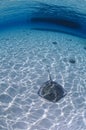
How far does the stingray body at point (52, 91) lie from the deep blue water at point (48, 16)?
1144 cm

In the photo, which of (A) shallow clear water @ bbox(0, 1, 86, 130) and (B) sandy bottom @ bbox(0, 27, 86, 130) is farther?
(A) shallow clear water @ bbox(0, 1, 86, 130)

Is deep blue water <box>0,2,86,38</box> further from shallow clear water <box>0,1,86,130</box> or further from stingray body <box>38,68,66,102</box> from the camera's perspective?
stingray body <box>38,68,66,102</box>

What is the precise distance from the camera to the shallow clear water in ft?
32.5

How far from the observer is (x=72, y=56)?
1617cm

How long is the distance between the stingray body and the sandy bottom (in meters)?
0.27

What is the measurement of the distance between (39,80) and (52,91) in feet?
5.31

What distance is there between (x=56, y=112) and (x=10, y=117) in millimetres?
2435

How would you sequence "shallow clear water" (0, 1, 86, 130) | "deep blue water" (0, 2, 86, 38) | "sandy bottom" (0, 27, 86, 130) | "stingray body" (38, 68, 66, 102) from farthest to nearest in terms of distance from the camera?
"deep blue water" (0, 2, 86, 38), "stingray body" (38, 68, 66, 102), "shallow clear water" (0, 1, 86, 130), "sandy bottom" (0, 27, 86, 130)

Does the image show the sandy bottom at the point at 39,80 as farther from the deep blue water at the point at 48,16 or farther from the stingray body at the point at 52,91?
the deep blue water at the point at 48,16

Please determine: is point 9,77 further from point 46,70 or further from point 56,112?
point 56,112

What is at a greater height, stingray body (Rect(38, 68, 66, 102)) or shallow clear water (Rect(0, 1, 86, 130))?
stingray body (Rect(38, 68, 66, 102))

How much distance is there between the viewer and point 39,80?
12.7m

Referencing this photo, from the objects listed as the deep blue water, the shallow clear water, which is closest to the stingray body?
the shallow clear water

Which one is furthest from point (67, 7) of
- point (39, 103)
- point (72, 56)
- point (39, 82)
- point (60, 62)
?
point (39, 103)
